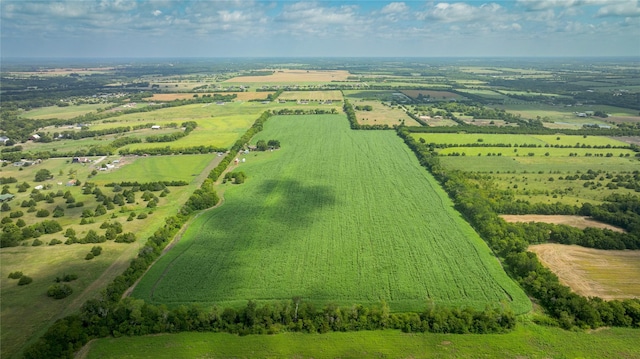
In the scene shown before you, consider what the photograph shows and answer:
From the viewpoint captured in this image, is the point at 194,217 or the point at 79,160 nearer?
the point at 194,217

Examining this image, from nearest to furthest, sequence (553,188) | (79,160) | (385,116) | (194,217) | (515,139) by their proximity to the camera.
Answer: (194,217) < (553,188) < (79,160) < (515,139) < (385,116)

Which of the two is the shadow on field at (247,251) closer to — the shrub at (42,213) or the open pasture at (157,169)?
the open pasture at (157,169)

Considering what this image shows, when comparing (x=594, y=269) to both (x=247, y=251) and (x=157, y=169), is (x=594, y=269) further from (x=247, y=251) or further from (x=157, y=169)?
(x=157, y=169)

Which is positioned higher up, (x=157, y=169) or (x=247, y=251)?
(x=157, y=169)

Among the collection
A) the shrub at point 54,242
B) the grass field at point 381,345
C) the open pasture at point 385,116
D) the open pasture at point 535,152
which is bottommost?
the grass field at point 381,345

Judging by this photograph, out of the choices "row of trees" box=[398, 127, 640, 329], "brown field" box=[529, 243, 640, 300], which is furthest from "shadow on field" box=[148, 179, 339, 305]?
"brown field" box=[529, 243, 640, 300]

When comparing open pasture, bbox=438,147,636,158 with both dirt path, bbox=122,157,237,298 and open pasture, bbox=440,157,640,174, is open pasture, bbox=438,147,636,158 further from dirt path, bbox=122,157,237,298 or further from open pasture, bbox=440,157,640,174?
dirt path, bbox=122,157,237,298

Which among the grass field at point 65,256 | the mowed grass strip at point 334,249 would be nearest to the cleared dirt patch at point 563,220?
the mowed grass strip at point 334,249

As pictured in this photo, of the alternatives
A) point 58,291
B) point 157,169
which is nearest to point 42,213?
point 157,169
